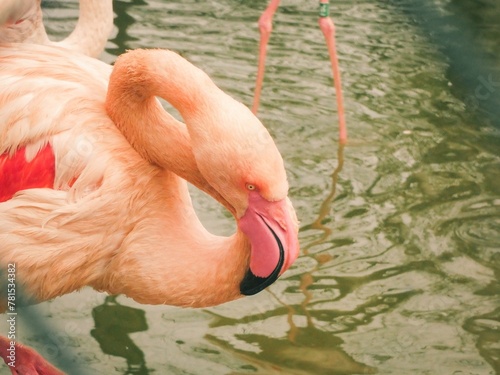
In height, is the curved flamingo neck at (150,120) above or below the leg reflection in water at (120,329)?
above

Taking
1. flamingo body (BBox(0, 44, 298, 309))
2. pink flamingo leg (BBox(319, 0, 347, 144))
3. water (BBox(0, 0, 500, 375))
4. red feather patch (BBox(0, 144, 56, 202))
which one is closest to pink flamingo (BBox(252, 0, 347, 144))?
pink flamingo leg (BBox(319, 0, 347, 144))

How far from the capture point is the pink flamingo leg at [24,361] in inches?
123

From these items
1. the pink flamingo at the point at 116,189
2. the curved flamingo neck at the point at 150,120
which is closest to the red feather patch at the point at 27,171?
the pink flamingo at the point at 116,189

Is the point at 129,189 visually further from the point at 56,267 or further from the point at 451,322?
the point at 451,322

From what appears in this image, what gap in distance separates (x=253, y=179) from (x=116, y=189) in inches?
21.6

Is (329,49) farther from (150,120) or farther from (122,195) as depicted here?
(122,195)

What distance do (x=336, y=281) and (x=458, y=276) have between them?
1.83 feet

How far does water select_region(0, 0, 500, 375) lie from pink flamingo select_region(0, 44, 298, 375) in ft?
1.21

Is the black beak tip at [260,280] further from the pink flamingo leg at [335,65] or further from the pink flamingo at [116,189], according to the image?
the pink flamingo leg at [335,65]

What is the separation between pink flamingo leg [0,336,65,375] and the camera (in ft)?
10.3

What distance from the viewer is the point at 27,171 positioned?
9.77 feet

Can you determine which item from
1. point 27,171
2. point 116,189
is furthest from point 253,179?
point 27,171

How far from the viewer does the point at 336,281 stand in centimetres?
416

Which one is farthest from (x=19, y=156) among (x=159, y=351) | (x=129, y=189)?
(x=159, y=351)
